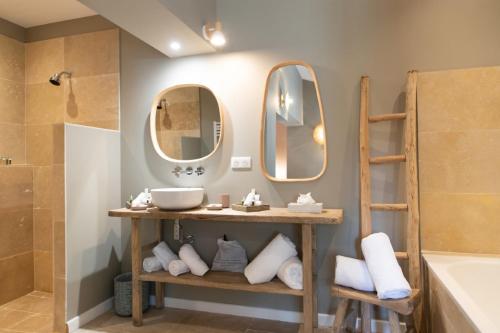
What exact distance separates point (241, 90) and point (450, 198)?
1.71 m

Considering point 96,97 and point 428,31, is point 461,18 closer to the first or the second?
point 428,31

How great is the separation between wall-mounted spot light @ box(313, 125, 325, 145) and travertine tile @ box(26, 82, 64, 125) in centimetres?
250

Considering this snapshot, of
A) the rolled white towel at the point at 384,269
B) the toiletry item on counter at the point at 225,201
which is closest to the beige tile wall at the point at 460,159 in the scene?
the rolled white towel at the point at 384,269

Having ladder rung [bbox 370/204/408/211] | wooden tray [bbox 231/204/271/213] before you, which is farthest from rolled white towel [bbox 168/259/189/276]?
ladder rung [bbox 370/204/408/211]

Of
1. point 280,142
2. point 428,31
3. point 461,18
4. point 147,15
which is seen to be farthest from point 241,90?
point 461,18

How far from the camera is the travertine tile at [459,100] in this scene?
214 centimetres

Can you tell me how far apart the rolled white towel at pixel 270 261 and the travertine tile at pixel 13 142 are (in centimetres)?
264

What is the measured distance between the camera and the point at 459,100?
2199 millimetres

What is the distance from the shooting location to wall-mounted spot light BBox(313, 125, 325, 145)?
2.44 metres

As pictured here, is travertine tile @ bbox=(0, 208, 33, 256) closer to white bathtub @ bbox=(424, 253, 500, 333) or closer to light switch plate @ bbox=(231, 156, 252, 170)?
light switch plate @ bbox=(231, 156, 252, 170)

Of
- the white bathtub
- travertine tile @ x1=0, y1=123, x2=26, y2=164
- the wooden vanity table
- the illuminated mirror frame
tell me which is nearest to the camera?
the white bathtub

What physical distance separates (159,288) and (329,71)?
227cm

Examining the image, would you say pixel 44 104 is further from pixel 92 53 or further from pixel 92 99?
pixel 92 53

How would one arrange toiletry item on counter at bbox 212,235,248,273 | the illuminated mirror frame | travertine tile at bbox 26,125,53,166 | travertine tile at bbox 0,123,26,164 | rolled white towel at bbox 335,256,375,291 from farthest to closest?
travertine tile at bbox 26,125,53,166 → travertine tile at bbox 0,123,26,164 → toiletry item on counter at bbox 212,235,248,273 → the illuminated mirror frame → rolled white towel at bbox 335,256,375,291
